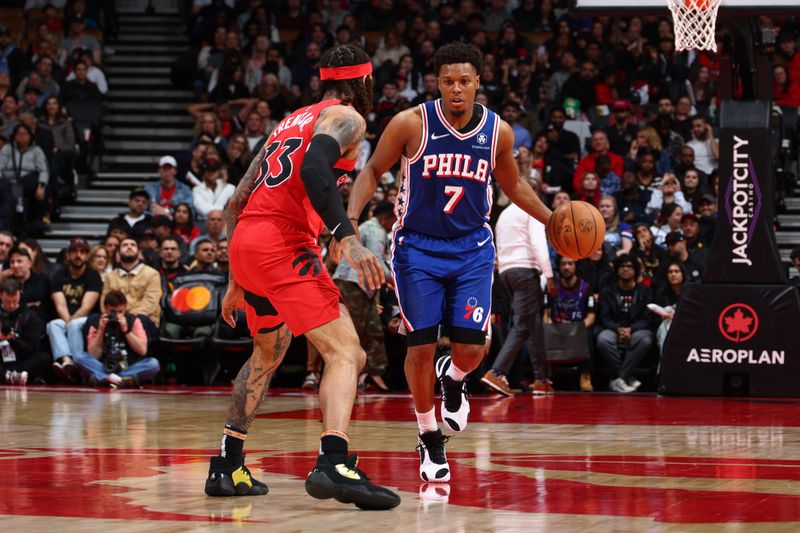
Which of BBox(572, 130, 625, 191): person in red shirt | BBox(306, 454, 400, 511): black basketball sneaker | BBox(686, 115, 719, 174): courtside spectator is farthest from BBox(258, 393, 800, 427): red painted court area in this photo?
BBox(686, 115, 719, 174): courtside spectator

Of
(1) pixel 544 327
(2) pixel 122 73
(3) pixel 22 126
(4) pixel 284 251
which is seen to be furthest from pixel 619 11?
(2) pixel 122 73

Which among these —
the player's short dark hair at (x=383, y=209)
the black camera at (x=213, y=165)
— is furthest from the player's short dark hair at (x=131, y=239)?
the player's short dark hair at (x=383, y=209)

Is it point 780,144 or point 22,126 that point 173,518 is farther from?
point 22,126

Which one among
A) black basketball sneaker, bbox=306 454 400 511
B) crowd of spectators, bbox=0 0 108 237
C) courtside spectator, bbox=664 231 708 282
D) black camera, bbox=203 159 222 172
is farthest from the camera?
crowd of spectators, bbox=0 0 108 237

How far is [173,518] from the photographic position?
15.5 ft

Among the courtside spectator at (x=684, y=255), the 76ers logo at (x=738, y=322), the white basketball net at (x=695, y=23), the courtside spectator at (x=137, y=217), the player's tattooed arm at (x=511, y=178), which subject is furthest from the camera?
the courtside spectator at (x=137, y=217)

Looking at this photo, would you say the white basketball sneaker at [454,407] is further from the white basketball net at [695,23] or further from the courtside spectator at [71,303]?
the courtside spectator at [71,303]

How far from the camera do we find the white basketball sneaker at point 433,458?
5.78 metres

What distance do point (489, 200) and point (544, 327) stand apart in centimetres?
583

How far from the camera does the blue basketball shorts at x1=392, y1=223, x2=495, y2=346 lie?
6.12m

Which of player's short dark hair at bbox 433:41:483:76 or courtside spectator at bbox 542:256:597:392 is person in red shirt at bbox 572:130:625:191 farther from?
player's short dark hair at bbox 433:41:483:76

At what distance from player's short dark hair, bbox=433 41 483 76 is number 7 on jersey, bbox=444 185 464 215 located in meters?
0.60

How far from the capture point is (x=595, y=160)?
15.0m

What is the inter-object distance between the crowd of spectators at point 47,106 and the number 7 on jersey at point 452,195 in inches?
395
